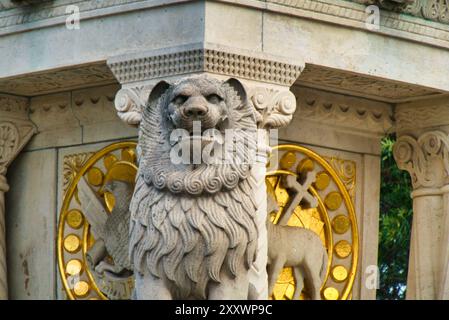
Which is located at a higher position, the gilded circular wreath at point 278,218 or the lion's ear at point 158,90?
the lion's ear at point 158,90

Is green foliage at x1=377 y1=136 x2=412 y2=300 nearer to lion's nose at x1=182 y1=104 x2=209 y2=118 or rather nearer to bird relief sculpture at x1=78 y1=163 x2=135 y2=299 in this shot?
bird relief sculpture at x1=78 y1=163 x2=135 y2=299

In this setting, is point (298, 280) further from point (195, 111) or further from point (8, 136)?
point (195, 111)

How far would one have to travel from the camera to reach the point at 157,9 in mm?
24625

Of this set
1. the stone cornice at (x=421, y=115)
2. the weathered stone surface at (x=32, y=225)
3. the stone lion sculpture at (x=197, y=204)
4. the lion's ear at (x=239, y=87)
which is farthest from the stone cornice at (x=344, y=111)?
the weathered stone surface at (x=32, y=225)

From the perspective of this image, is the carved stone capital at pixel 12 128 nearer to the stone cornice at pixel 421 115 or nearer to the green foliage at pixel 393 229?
the stone cornice at pixel 421 115

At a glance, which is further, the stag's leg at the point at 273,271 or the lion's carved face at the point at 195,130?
the stag's leg at the point at 273,271

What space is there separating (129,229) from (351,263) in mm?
2618

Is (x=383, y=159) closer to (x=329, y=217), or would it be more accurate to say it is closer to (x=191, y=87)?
(x=329, y=217)

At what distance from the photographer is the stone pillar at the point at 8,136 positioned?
26.7m

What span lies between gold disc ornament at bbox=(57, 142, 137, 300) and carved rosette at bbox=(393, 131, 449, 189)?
2.51 m

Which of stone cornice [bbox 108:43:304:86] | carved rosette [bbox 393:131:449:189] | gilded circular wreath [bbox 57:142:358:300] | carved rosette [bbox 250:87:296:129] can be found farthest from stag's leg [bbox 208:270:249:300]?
carved rosette [bbox 393:131:449:189]

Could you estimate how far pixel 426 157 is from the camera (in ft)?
88.3

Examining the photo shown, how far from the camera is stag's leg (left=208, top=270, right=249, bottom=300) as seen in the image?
24.0 m

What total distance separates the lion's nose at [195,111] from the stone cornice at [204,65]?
476mm
